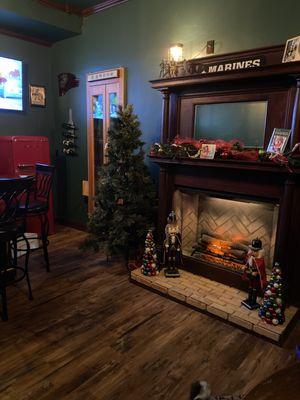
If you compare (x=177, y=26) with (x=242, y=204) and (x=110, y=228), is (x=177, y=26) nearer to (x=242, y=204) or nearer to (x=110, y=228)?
(x=242, y=204)

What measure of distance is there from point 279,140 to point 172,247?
130 cm

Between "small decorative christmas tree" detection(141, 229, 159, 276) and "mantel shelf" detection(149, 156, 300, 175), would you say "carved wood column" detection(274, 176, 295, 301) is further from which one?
"small decorative christmas tree" detection(141, 229, 159, 276)

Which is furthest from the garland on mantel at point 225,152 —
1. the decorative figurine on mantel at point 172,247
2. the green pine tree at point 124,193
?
the decorative figurine on mantel at point 172,247

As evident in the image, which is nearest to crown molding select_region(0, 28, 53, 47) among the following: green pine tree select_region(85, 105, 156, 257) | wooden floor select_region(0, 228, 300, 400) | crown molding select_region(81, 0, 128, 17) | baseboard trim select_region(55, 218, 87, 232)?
crown molding select_region(81, 0, 128, 17)

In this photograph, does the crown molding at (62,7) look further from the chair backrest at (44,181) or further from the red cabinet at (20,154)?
the chair backrest at (44,181)

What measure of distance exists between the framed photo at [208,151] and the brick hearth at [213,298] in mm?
1136

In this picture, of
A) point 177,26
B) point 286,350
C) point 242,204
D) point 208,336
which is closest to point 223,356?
point 208,336

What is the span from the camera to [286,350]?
6.58ft

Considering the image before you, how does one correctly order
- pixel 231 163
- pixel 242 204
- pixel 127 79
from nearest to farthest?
pixel 231 163
pixel 242 204
pixel 127 79

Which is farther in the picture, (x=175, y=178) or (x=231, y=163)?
(x=175, y=178)

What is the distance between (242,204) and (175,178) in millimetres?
682

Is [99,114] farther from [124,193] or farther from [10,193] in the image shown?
[10,193]

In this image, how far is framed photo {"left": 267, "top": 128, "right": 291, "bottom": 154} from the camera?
7.34 feet

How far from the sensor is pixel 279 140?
2277mm
